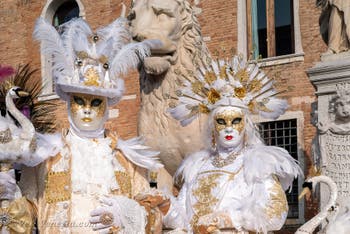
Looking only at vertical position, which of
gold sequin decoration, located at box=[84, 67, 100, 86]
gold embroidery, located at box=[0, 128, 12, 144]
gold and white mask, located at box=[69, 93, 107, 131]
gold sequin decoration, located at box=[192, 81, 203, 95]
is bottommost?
gold embroidery, located at box=[0, 128, 12, 144]

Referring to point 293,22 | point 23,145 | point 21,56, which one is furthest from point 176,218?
point 21,56

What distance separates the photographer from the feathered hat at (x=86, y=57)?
21.2 feet

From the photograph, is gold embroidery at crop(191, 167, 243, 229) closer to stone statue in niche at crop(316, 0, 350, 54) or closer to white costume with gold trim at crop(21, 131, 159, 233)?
white costume with gold trim at crop(21, 131, 159, 233)

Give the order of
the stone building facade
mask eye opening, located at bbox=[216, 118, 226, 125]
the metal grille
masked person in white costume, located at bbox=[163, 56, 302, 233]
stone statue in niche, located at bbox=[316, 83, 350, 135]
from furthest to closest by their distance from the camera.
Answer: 1. the metal grille
2. the stone building facade
3. stone statue in niche, located at bbox=[316, 83, 350, 135]
4. mask eye opening, located at bbox=[216, 118, 226, 125]
5. masked person in white costume, located at bbox=[163, 56, 302, 233]

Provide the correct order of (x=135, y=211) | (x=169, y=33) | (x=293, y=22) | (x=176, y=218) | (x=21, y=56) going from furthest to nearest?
(x=21, y=56)
(x=293, y=22)
(x=169, y=33)
(x=176, y=218)
(x=135, y=211)

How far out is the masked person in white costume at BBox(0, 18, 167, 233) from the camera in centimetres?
636

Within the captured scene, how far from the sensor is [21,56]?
57.7ft

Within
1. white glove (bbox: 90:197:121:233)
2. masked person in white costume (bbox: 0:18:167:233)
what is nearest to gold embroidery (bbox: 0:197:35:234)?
masked person in white costume (bbox: 0:18:167:233)

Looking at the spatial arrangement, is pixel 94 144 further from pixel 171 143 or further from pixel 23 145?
pixel 171 143

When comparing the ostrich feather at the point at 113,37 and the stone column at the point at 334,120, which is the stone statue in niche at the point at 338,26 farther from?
the ostrich feather at the point at 113,37

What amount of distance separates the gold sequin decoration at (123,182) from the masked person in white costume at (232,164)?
35cm

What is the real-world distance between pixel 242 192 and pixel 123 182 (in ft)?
3.07

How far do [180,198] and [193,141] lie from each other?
1.00m

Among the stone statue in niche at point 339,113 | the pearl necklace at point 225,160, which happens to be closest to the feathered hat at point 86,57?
the pearl necklace at point 225,160
